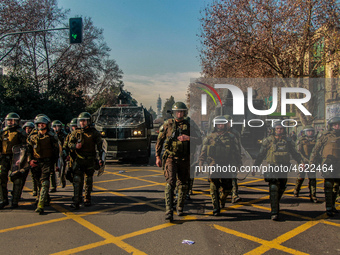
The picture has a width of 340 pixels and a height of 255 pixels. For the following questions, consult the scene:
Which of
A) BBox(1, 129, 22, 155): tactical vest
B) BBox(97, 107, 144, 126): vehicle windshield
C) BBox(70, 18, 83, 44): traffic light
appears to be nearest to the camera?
BBox(1, 129, 22, 155): tactical vest

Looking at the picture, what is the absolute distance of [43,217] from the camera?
17.7 feet

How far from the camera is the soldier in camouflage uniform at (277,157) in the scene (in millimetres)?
5277

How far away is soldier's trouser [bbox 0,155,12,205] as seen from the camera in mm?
6125

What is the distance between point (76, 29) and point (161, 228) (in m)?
10.4

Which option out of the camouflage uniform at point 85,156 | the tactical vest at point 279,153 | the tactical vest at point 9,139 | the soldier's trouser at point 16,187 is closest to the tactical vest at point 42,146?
the camouflage uniform at point 85,156

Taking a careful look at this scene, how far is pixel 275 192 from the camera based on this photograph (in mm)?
5297

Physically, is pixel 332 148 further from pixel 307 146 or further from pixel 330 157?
pixel 307 146

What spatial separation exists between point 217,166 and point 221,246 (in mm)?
1682

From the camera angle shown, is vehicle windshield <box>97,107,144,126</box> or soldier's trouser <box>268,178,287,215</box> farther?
vehicle windshield <box>97,107,144,126</box>

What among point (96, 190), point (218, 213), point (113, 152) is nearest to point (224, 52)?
point (113, 152)

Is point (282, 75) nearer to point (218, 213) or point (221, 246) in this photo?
point (218, 213)

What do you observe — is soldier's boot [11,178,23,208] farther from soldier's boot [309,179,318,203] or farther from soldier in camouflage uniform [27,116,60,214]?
soldier's boot [309,179,318,203]

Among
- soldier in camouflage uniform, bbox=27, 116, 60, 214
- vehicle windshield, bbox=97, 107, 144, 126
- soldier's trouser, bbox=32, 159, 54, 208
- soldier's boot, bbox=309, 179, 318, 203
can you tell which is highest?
vehicle windshield, bbox=97, 107, 144, 126

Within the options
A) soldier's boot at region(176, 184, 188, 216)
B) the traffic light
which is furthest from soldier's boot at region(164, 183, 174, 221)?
the traffic light
